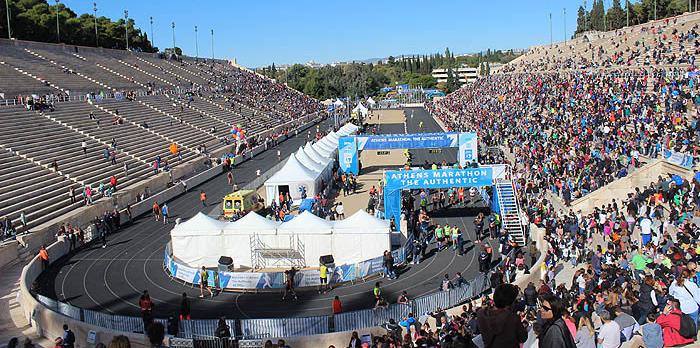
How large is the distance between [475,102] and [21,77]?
4833 centimetres

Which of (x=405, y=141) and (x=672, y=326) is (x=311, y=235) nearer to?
(x=672, y=326)

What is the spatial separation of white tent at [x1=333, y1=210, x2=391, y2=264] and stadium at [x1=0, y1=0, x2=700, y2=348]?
0.05 metres

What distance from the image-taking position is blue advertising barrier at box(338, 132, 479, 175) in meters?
38.2

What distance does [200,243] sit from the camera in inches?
831

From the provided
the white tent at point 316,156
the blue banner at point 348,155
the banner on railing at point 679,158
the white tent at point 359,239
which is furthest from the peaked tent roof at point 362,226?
the blue banner at point 348,155

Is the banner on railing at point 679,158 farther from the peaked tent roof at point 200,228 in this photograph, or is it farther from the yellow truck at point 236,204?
the yellow truck at point 236,204

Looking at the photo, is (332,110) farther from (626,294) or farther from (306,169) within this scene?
(626,294)

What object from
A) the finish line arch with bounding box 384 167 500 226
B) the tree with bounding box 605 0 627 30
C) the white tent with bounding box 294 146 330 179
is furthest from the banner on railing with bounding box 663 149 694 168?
the tree with bounding box 605 0 627 30

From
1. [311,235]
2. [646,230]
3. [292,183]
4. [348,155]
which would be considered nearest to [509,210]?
[646,230]

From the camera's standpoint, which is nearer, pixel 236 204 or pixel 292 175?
pixel 236 204

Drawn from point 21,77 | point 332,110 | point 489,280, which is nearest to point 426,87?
point 332,110

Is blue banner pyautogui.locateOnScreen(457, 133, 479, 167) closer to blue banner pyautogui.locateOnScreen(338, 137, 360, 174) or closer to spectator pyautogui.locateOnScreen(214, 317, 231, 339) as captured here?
blue banner pyautogui.locateOnScreen(338, 137, 360, 174)

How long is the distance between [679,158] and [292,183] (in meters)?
16.9

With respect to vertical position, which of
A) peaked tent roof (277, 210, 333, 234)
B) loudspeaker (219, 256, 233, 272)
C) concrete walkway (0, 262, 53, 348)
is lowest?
concrete walkway (0, 262, 53, 348)
